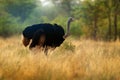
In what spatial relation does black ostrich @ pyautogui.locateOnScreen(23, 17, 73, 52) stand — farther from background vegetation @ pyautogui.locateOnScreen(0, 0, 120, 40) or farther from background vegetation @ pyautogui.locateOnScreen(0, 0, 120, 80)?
background vegetation @ pyautogui.locateOnScreen(0, 0, 120, 40)

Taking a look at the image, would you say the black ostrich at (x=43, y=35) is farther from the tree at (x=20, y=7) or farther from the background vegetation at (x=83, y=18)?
the tree at (x=20, y=7)

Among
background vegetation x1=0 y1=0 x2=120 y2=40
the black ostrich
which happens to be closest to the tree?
background vegetation x1=0 y1=0 x2=120 y2=40

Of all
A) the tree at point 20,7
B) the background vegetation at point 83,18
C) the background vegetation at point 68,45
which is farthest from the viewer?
A: the tree at point 20,7

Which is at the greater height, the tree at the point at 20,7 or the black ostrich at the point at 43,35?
the black ostrich at the point at 43,35

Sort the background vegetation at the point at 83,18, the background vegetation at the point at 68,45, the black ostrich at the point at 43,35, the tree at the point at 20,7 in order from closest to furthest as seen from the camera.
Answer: the background vegetation at the point at 68,45 → the black ostrich at the point at 43,35 → the background vegetation at the point at 83,18 → the tree at the point at 20,7

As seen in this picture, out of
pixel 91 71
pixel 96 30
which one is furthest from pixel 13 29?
pixel 91 71

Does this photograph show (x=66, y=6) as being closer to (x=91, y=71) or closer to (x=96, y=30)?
(x=96, y=30)

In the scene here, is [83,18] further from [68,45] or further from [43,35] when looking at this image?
[43,35]

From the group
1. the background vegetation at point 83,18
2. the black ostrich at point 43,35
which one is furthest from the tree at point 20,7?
the black ostrich at point 43,35

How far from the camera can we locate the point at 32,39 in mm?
12188

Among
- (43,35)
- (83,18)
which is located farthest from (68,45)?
(83,18)

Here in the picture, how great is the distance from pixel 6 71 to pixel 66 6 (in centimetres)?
4489

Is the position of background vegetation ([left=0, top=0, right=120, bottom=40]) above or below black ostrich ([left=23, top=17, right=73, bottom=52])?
below

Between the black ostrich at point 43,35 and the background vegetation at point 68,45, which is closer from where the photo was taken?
the background vegetation at point 68,45
